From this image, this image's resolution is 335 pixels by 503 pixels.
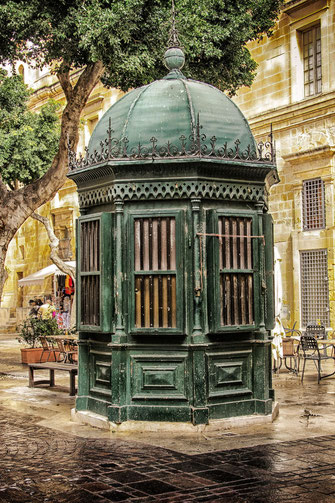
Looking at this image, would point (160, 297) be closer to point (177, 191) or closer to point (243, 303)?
point (243, 303)

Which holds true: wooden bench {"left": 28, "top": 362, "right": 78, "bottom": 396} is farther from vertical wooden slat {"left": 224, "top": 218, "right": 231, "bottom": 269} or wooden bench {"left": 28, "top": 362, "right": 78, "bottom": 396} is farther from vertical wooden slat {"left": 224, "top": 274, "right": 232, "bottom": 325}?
vertical wooden slat {"left": 224, "top": 218, "right": 231, "bottom": 269}

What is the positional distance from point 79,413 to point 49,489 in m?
3.20

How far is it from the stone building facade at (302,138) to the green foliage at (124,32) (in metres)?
5.44

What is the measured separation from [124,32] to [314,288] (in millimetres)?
10242

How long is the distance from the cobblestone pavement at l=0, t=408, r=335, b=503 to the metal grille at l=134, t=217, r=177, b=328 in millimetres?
1550

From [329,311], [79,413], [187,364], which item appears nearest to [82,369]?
[79,413]

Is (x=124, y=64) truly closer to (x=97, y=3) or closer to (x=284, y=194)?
(x=97, y=3)

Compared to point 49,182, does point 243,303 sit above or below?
below

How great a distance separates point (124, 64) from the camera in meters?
14.5

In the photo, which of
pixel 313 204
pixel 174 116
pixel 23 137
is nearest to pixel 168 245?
pixel 174 116

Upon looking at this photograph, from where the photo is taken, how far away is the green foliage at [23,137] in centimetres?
2472

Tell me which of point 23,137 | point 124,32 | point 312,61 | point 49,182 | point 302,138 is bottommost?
point 49,182

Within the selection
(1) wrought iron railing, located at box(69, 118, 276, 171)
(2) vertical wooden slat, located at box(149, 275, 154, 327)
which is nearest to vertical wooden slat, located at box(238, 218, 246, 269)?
(1) wrought iron railing, located at box(69, 118, 276, 171)

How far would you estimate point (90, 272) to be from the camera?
9.02 m
